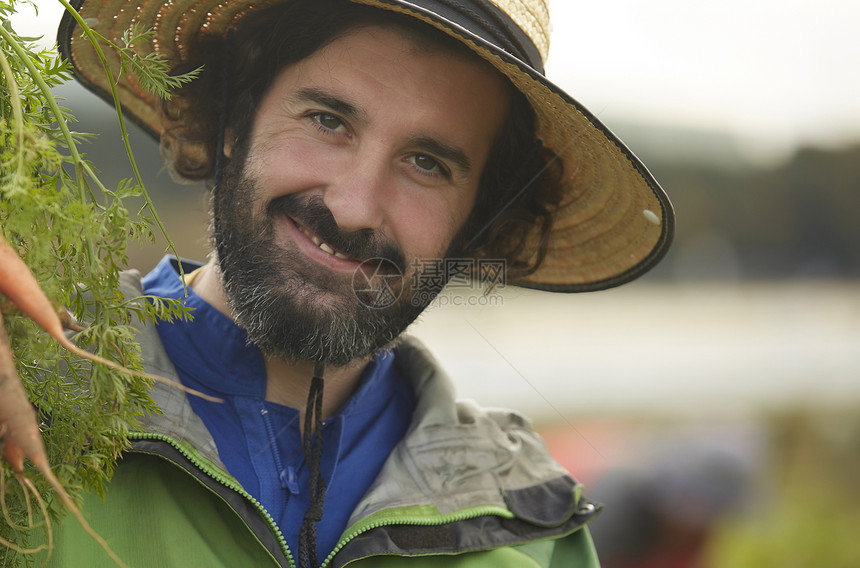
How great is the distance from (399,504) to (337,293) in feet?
1.53

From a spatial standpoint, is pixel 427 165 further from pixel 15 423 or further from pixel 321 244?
pixel 15 423

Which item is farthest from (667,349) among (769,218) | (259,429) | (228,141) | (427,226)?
(259,429)

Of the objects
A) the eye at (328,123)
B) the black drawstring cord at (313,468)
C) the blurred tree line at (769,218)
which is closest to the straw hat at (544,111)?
the eye at (328,123)

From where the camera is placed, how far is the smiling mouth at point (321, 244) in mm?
1582

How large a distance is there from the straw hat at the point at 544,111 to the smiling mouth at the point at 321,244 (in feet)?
1.59

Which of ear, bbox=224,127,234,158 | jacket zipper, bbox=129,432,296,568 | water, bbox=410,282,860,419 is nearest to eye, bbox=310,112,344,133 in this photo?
ear, bbox=224,127,234,158

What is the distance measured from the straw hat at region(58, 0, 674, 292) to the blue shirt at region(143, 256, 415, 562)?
540 mm

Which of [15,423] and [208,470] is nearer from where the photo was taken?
[15,423]

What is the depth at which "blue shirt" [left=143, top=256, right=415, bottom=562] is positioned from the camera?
153 cm

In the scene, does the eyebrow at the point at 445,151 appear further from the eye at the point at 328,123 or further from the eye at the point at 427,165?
the eye at the point at 328,123

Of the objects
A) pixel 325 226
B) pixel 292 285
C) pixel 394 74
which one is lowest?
pixel 292 285

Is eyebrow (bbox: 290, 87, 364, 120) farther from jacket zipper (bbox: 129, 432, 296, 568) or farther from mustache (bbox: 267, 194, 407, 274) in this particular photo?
jacket zipper (bbox: 129, 432, 296, 568)

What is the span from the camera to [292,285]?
157 centimetres

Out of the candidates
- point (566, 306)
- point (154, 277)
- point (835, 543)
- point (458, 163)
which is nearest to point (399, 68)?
point (458, 163)
